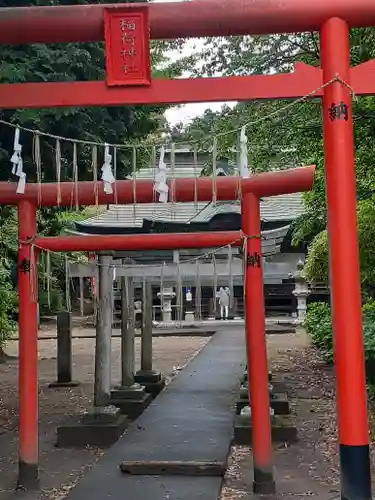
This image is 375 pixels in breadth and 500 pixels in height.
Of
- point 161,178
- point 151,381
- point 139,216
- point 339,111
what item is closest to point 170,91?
point 161,178

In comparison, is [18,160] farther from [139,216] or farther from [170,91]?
[139,216]

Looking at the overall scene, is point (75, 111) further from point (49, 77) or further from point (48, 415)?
point (48, 415)

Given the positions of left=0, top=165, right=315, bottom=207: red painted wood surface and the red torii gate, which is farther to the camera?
left=0, top=165, right=315, bottom=207: red painted wood surface

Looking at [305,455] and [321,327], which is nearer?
[305,455]

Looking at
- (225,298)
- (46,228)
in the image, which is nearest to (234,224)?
(225,298)

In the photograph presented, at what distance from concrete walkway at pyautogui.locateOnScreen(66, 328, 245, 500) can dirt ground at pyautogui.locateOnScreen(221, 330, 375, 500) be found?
237 millimetres

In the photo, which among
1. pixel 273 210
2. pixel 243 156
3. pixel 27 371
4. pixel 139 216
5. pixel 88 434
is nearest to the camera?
pixel 243 156

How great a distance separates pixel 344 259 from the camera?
15.0ft

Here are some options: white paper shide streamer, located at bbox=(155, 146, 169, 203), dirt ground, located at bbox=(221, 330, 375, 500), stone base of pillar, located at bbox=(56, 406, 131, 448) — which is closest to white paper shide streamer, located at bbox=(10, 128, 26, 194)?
white paper shide streamer, located at bbox=(155, 146, 169, 203)

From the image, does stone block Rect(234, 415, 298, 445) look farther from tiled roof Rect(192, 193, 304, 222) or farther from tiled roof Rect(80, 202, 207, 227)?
tiled roof Rect(192, 193, 304, 222)

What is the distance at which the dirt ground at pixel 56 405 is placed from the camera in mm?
6792

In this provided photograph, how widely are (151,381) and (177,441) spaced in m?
4.36

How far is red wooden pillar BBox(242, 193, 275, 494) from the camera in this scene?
19.9 feet

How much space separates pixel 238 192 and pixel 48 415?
569 centimetres
